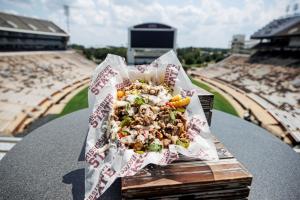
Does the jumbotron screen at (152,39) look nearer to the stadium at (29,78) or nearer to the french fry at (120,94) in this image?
the stadium at (29,78)

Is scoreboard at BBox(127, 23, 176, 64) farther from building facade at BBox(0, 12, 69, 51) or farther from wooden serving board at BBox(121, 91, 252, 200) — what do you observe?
wooden serving board at BBox(121, 91, 252, 200)

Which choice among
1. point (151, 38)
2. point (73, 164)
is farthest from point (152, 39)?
point (73, 164)

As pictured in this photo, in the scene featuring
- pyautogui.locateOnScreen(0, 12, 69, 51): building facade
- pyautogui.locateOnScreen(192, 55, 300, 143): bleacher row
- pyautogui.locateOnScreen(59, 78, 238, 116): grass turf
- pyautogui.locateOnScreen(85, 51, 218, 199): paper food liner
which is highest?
pyautogui.locateOnScreen(0, 12, 69, 51): building facade

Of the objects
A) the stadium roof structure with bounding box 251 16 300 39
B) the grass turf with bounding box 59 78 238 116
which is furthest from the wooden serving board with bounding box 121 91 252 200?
the stadium roof structure with bounding box 251 16 300 39

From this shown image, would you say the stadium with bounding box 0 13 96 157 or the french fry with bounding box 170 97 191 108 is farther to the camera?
the stadium with bounding box 0 13 96 157

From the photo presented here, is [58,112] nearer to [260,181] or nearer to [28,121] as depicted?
[28,121]

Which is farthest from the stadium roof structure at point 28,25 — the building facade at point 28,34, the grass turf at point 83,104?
the grass turf at point 83,104

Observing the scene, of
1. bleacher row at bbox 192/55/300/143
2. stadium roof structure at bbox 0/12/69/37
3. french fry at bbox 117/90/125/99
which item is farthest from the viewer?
stadium roof structure at bbox 0/12/69/37
